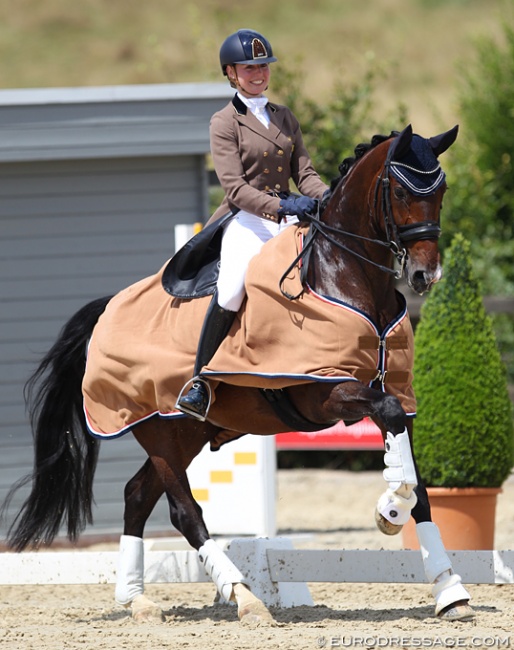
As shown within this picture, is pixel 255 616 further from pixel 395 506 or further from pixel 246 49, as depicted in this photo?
pixel 246 49

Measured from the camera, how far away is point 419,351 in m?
7.36

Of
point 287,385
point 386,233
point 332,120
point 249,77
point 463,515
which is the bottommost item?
point 463,515

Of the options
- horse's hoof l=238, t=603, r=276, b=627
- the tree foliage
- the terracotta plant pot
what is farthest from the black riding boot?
the tree foliage

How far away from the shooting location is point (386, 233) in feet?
16.4

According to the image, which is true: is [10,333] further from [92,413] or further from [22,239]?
[92,413]

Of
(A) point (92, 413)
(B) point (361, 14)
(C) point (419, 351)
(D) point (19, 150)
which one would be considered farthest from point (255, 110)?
(B) point (361, 14)

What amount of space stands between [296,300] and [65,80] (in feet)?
121

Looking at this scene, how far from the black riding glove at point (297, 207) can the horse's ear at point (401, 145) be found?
0.50 metres

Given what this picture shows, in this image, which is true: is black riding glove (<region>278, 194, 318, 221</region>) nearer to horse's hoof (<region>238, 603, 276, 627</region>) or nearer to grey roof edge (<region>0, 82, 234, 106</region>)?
horse's hoof (<region>238, 603, 276, 627</region>)

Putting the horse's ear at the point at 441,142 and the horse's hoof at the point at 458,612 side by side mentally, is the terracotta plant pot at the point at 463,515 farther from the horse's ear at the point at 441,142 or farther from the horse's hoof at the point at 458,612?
the horse's ear at the point at 441,142

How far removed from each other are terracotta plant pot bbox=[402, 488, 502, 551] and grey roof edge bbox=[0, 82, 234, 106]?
348cm

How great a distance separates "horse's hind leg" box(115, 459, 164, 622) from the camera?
563 centimetres

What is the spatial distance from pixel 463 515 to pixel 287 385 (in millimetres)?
2395

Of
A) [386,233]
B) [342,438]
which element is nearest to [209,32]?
[342,438]
